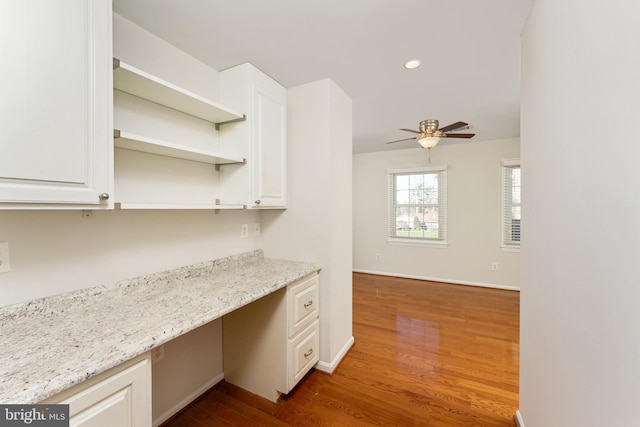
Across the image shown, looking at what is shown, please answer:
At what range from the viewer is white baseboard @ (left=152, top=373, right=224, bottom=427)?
1.60m

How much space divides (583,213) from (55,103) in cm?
180

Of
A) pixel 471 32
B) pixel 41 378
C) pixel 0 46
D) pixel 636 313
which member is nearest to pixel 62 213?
pixel 0 46

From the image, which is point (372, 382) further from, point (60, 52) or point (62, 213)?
point (60, 52)

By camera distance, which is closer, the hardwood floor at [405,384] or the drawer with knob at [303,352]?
the hardwood floor at [405,384]

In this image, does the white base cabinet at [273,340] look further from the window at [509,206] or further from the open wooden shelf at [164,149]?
the window at [509,206]

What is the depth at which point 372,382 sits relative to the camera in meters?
1.98

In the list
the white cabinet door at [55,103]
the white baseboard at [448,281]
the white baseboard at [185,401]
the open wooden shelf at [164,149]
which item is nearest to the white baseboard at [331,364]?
the white baseboard at [185,401]

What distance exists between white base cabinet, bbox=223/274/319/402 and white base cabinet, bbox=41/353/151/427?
0.86 metres

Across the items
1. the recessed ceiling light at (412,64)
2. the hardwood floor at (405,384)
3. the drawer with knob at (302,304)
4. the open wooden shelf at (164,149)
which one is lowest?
the hardwood floor at (405,384)

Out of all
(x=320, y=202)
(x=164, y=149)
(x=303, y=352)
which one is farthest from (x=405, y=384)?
(x=164, y=149)

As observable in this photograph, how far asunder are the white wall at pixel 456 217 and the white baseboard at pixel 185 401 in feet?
12.1

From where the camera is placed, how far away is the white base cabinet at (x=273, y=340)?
5.70 feet

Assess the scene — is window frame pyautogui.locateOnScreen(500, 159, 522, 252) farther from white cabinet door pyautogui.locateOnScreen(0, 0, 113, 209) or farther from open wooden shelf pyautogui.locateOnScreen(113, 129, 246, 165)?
white cabinet door pyautogui.locateOnScreen(0, 0, 113, 209)

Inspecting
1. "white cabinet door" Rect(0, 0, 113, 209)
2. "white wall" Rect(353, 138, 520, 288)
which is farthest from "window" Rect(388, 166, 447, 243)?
"white cabinet door" Rect(0, 0, 113, 209)
